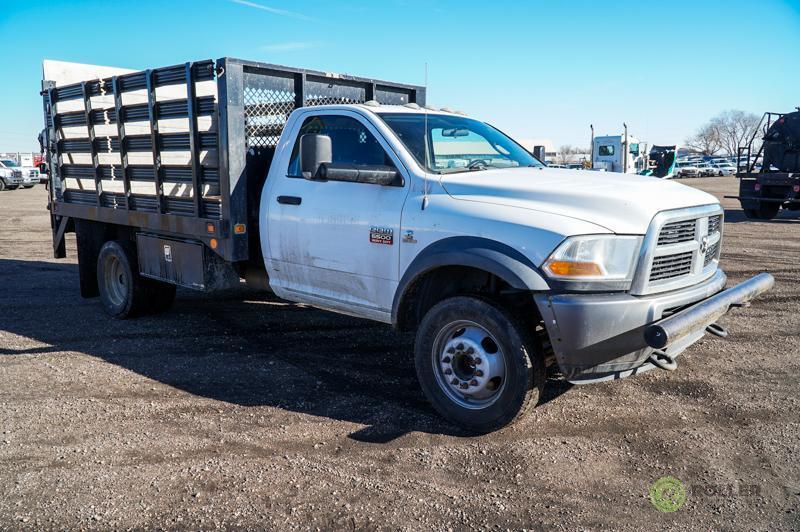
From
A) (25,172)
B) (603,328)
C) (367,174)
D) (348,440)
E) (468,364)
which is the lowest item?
(348,440)

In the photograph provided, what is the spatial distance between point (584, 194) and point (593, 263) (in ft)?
1.60

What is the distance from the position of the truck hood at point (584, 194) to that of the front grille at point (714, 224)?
131mm

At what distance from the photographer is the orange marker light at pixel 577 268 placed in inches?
151

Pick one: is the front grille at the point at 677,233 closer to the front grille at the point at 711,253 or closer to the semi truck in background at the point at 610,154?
the front grille at the point at 711,253

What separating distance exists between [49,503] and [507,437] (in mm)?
2639

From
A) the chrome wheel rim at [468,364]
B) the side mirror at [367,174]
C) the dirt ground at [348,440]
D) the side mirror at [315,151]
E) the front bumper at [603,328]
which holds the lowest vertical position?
the dirt ground at [348,440]

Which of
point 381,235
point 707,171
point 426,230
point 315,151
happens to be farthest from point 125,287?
point 707,171

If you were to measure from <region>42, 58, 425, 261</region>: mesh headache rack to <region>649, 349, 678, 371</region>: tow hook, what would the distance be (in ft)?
11.5

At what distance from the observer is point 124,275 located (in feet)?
24.0

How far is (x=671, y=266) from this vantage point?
13.7 feet

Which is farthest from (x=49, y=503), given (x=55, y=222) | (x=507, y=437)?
(x=55, y=222)

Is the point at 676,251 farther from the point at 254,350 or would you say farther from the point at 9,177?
the point at 9,177

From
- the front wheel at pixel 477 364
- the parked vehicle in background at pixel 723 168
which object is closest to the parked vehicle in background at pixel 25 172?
the front wheel at pixel 477 364

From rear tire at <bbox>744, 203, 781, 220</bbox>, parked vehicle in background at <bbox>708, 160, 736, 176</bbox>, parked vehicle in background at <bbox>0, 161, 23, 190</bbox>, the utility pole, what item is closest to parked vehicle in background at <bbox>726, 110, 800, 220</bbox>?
rear tire at <bbox>744, 203, 781, 220</bbox>
